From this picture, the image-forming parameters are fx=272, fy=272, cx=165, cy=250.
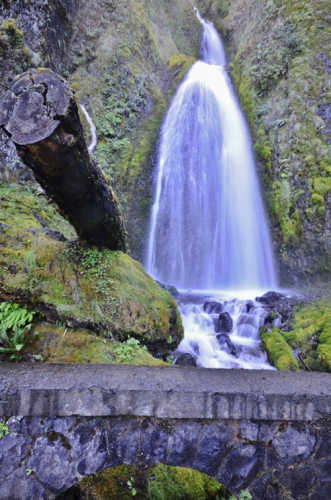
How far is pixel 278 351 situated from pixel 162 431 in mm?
4101

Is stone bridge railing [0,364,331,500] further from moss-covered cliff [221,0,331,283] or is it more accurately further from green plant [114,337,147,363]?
moss-covered cliff [221,0,331,283]

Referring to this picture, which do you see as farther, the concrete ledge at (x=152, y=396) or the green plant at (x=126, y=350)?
the green plant at (x=126, y=350)

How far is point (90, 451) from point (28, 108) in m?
2.64

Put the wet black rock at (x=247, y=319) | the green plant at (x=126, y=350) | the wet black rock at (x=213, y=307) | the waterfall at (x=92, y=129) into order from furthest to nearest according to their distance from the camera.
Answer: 1. the waterfall at (x=92, y=129)
2. the wet black rock at (x=213, y=307)
3. the wet black rock at (x=247, y=319)
4. the green plant at (x=126, y=350)

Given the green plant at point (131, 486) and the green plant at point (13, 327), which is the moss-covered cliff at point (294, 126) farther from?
the green plant at point (13, 327)

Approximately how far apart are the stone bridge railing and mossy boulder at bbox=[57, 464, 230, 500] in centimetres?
39

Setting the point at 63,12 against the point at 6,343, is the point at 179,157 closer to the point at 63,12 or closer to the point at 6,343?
the point at 63,12

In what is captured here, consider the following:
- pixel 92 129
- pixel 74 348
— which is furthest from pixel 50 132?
pixel 92 129

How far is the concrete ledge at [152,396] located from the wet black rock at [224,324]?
451 cm

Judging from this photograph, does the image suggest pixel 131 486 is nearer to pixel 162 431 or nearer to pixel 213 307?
pixel 162 431

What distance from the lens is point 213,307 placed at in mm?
7098

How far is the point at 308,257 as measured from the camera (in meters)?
9.03

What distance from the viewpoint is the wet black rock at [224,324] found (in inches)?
248

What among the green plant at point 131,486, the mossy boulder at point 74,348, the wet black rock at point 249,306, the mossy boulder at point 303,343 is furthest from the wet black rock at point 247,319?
the green plant at point 131,486
